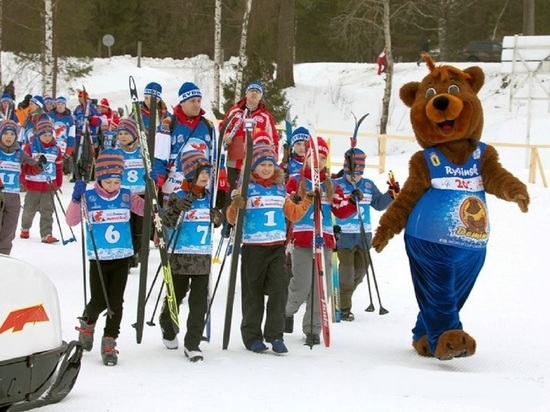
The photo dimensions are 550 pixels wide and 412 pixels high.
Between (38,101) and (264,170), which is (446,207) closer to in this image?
(264,170)

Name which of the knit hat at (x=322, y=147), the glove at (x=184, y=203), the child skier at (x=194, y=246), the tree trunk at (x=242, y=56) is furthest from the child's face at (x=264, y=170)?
the tree trunk at (x=242, y=56)

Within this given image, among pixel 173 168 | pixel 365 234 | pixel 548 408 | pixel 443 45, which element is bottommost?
pixel 548 408

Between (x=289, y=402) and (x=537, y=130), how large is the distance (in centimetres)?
2511

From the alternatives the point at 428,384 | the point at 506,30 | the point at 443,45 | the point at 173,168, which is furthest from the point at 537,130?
the point at 428,384

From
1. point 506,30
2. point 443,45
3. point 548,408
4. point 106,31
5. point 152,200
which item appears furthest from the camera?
point 106,31

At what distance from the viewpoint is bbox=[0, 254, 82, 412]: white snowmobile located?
14.9 ft

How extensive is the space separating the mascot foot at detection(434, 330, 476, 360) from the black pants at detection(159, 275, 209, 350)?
1.83 metres

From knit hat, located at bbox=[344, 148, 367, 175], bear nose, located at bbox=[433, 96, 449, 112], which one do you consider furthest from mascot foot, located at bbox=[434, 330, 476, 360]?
knit hat, located at bbox=[344, 148, 367, 175]

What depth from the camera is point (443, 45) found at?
40.0 m

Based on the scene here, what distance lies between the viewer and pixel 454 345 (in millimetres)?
7418

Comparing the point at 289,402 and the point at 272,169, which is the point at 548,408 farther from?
the point at 272,169

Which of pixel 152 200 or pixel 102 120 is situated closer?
pixel 152 200

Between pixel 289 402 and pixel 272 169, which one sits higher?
pixel 272 169

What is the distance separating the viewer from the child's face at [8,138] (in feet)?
39.0
